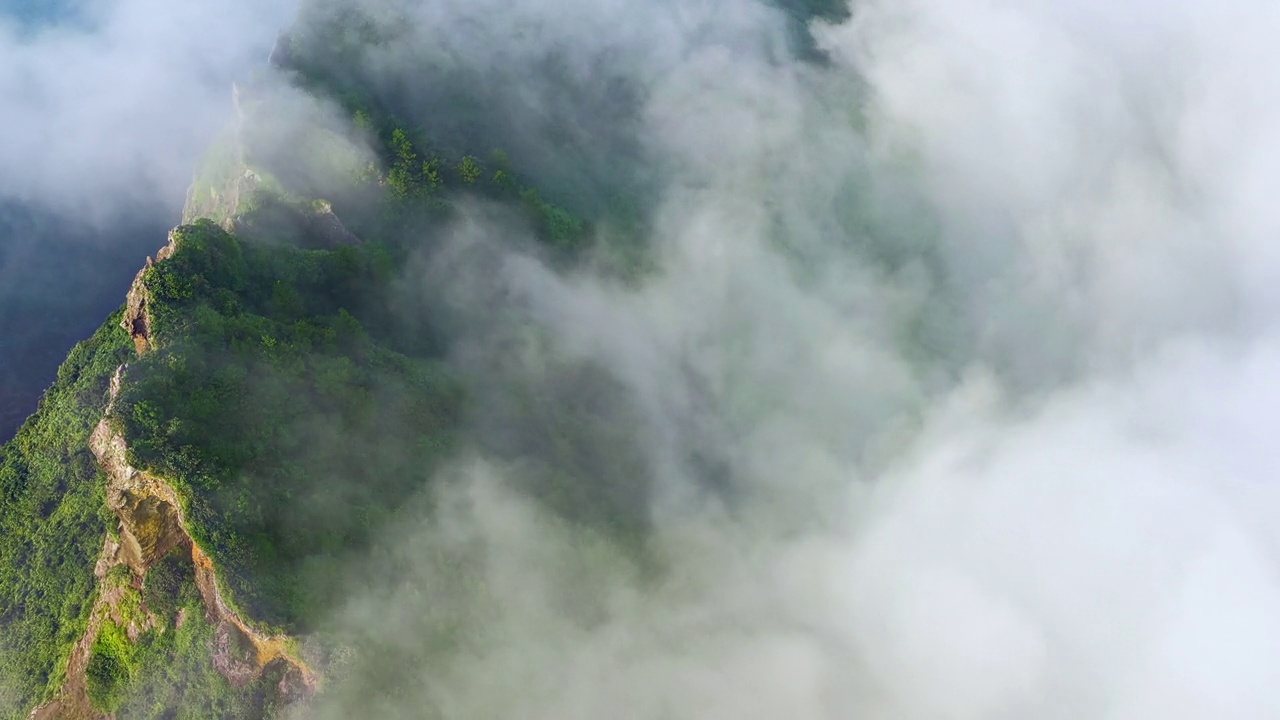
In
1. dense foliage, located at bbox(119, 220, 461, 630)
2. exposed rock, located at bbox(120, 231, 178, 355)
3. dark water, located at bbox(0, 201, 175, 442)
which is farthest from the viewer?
dark water, located at bbox(0, 201, 175, 442)

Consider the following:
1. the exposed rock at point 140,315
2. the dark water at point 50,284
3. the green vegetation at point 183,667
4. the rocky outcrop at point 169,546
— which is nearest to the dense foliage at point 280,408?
the exposed rock at point 140,315

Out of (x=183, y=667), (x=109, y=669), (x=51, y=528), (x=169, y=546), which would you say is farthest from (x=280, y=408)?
(x=51, y=528)

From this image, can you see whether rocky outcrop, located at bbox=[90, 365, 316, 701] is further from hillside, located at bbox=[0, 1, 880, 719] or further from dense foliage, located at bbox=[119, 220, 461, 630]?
dense foliage, located at bbox=[119, 220, 461, 630]

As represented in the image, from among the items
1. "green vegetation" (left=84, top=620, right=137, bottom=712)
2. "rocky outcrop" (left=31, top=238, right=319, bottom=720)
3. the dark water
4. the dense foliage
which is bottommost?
"green vegetation" (left=84, top=620, right=137, bottom=712)

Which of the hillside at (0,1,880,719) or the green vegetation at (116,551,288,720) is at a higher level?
the hillside at (0,1,880,719)

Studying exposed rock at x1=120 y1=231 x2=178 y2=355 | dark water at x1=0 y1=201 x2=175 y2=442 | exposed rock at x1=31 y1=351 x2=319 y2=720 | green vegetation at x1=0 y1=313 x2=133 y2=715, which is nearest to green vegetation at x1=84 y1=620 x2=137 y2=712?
exposed rock at x1=31 y1=351 x2=319 y2=720

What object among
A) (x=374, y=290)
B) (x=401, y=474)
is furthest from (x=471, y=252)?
(x=401, y=474)

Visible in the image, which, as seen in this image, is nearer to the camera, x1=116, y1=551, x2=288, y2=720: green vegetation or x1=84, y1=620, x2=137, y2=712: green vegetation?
x1=116, y1=551, x2=288, y2=720: green vegetation
